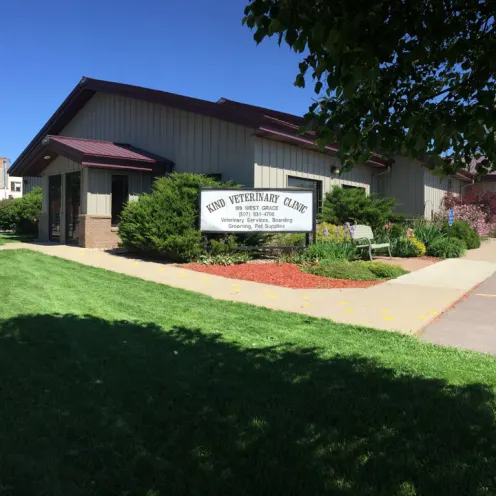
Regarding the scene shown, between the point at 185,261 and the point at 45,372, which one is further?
the point at 185,261

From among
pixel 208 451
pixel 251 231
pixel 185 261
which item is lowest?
pixel 208 451

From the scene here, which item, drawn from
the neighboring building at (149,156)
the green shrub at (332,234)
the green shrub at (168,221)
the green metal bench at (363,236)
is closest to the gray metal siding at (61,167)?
the neighboring building at (149,156)

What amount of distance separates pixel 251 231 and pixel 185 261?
1.86 metres

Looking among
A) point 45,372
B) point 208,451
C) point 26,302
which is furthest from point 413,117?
point 26,302

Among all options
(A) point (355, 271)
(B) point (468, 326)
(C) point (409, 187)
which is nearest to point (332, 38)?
(B) point (468, 326)

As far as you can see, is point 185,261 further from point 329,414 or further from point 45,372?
point 329,414

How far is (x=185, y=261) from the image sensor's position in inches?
438

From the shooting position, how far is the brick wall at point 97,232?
13.7 m

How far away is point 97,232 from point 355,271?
25.8 feet

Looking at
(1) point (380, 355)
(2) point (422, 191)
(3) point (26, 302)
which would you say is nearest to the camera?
(1) point (380, 355)

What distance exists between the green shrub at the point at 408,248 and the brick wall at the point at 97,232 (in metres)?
8.13

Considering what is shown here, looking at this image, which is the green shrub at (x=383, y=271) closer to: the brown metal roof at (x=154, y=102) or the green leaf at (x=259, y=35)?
the brown metal roof at (x=154, y=102)

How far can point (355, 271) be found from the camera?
9.67 m

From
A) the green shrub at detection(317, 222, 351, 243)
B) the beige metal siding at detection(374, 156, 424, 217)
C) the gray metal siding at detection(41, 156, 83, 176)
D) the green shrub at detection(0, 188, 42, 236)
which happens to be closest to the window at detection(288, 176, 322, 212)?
the green shrub at detection(317, 222, 351, 243)
